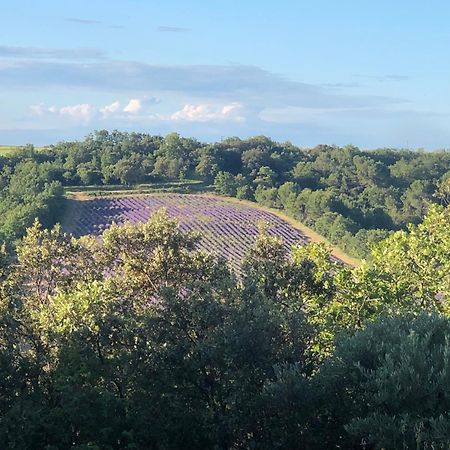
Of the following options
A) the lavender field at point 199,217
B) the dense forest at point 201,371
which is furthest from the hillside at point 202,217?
the dense forest at point 201,371

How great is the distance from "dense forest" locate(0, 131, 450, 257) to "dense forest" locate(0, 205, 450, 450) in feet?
177

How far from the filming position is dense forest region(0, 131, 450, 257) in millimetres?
85375

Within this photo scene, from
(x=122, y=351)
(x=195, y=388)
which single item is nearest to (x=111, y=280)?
(x=122, y=351)

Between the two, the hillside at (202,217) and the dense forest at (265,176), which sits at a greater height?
the dense forest at (265,176)

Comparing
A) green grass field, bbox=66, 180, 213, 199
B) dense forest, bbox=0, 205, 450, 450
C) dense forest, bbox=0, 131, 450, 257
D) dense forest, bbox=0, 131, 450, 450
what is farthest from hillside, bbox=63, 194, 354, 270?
dense forest, bbox=0, 205, 450, 450

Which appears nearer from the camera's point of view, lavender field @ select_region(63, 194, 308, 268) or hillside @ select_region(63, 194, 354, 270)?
lavender field @ select_region(63, 194, 308, 268)

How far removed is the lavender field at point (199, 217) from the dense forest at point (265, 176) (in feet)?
14.2

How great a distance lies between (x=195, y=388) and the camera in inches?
701

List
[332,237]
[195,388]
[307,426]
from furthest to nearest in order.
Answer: [332,237]
[195,388]
[307,426]

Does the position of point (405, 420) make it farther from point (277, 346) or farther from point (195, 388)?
point (195, 388)

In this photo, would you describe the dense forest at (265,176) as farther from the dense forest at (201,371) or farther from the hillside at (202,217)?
the dense forest at (201,371)

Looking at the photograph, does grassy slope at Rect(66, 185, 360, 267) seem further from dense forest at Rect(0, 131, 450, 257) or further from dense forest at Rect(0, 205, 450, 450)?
dense forest at Rect(0, 205, 450, 450)

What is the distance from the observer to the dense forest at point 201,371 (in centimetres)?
1514

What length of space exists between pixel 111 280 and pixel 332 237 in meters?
69.0
